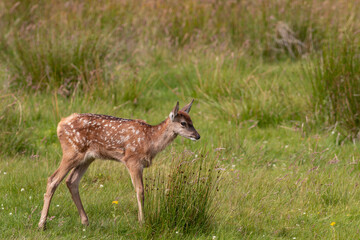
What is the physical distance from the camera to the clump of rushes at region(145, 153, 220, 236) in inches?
234

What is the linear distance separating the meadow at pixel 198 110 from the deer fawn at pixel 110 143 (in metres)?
0.25

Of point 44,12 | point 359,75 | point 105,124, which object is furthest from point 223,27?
point 105,124

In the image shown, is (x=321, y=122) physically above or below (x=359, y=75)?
below

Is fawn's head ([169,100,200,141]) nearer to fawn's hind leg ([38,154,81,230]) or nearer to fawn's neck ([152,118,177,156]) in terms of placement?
fawn's neck ([152,118,177,156])

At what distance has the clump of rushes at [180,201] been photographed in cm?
594

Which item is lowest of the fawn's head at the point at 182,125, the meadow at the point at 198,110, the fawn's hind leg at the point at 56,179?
the meadow at the point at 198,110

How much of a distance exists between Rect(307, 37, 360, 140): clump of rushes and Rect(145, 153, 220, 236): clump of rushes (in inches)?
162

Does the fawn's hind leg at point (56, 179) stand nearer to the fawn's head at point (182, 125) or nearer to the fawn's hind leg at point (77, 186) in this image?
the fawn's hind leg at point (77, 186)

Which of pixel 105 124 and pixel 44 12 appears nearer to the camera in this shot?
pixel 105 124

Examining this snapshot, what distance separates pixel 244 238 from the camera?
6.16m

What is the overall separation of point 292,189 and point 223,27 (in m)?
7.54

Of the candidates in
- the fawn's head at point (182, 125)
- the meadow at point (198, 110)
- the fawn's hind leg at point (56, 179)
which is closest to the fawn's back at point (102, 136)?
the fawn's hind leg at point (56, 179)

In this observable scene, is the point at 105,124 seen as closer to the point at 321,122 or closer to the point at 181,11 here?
the point at 321,122

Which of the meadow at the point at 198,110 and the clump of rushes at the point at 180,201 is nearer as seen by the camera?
the clump of rushes at the point at 180,201
